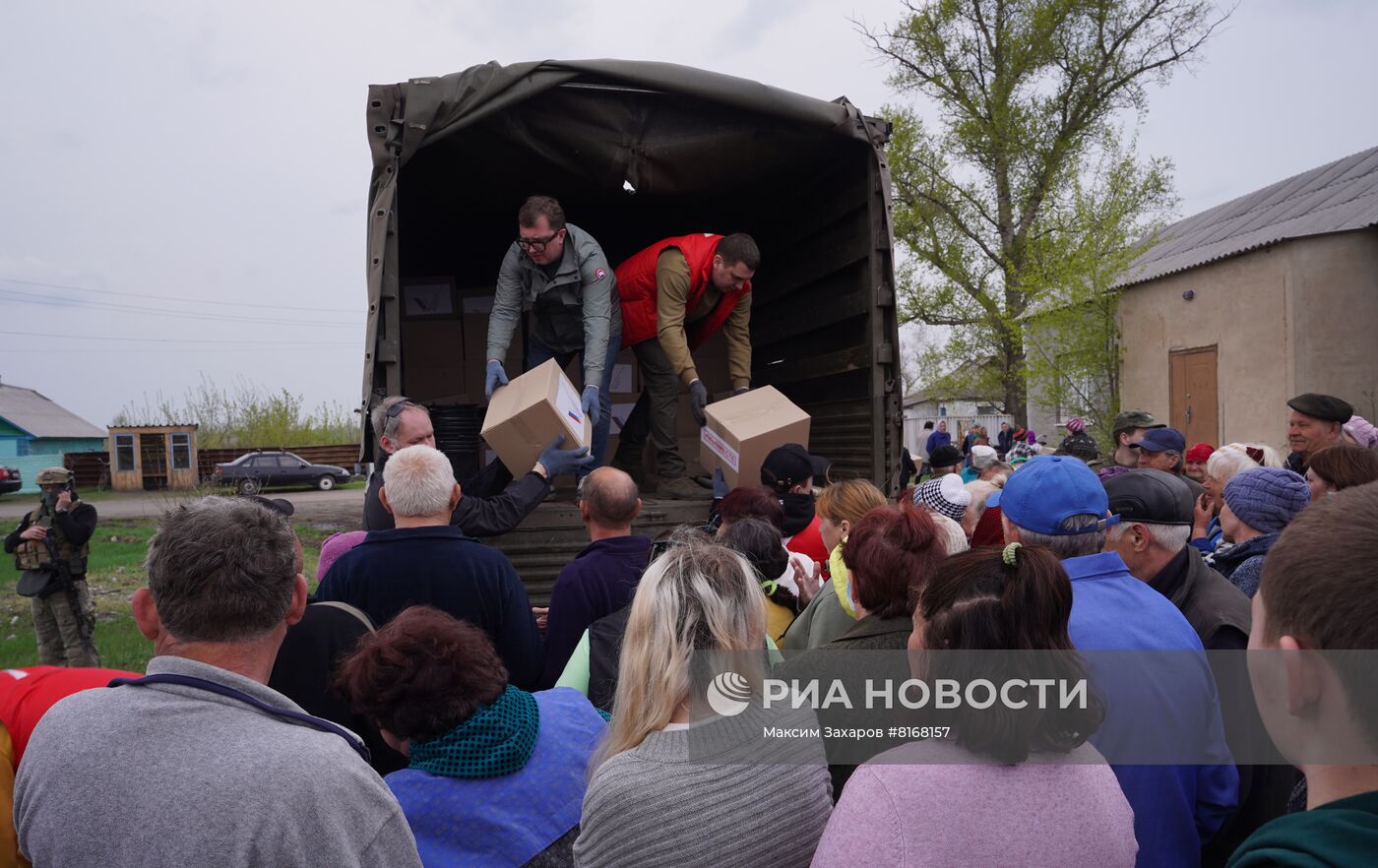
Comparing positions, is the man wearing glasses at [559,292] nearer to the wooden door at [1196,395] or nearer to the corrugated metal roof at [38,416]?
the wooden door at [1196,395]

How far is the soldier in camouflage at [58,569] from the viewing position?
6.49 meters

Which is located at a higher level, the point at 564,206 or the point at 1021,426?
the point at 564,206

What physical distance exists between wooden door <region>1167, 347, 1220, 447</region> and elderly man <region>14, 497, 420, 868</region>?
16.9 metres

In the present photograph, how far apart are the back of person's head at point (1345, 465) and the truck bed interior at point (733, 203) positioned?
79.5 inches

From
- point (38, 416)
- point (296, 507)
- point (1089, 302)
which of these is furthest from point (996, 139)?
point (38, 416)

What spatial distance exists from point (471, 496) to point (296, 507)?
1953 cm

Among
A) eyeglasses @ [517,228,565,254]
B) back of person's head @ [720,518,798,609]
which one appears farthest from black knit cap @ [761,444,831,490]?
eyeglasses @ [517,228,565,254]

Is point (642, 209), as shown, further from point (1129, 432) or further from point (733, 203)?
point (1129, 432)

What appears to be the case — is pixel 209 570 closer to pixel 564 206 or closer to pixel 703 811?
pixel 703 811

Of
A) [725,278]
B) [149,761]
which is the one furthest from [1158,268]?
[149,761]

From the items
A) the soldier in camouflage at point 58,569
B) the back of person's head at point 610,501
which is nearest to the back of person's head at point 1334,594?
the back of person's head at point 610,501

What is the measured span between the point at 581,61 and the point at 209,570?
3.61 metres

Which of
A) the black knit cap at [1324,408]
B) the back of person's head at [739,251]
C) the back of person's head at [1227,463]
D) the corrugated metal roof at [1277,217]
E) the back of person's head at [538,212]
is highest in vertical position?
the corrugated metal roof at [1277,217]

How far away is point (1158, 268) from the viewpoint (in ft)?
54.3
